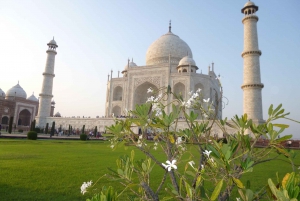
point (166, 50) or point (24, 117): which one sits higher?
point (166, 50)

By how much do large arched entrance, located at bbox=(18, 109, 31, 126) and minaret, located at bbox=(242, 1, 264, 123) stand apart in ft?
81.9

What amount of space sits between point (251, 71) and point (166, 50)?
37.8 feet

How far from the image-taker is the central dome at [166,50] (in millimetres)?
24422

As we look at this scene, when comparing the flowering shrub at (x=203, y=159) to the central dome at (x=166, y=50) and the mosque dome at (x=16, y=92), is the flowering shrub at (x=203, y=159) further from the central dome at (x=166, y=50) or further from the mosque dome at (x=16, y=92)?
the mosque dome at (x=16, y=92)

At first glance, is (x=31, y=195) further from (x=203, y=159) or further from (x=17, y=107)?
(x=17, y=107)

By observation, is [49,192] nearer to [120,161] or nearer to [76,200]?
[76,200]

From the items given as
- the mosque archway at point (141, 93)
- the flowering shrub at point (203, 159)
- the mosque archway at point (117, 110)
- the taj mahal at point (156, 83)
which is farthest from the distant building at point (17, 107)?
the flowering shrub at point (203, 159)

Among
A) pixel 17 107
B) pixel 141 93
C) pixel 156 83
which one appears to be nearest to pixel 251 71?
pixel 156 83

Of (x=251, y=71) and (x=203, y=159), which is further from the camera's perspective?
(x=251, y=71)

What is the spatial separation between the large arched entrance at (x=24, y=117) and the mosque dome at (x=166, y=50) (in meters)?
16.3

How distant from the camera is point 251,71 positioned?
14.7 m

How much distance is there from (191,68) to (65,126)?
44.9 feet

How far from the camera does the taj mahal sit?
1475 centimetres

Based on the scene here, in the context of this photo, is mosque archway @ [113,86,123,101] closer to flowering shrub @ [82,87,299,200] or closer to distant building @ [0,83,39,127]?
distant building @ [0,83,39,127]
